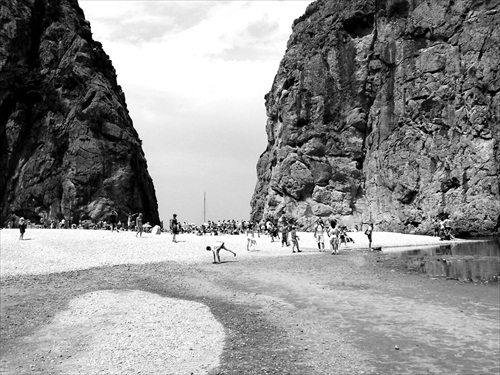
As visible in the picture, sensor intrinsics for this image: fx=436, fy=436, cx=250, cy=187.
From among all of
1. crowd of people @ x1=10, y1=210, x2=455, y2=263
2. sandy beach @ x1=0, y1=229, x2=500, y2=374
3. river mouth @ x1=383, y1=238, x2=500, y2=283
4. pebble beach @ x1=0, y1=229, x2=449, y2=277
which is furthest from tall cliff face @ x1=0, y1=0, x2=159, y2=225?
river mouth @ x1=383, y1=238, x2=500, y2=283

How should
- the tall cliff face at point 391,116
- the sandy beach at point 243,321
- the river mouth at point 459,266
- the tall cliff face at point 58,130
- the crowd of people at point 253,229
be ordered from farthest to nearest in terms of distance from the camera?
the tall cliff face at point 58,130
the tall cliff face at point 391,116
the crowd of people at point 253,229
the river mouth at point 459,266
the sandy beach at point 243,321

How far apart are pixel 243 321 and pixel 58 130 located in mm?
76055

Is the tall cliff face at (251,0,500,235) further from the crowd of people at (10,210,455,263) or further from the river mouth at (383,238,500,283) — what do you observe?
the river mouth at (383,238,500,283)

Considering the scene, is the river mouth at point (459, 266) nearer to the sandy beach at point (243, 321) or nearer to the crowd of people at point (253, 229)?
the sandy beach at point (243, 321)

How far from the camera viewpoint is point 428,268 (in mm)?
25328

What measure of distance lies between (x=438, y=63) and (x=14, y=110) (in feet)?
244

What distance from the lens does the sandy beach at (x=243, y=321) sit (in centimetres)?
1054

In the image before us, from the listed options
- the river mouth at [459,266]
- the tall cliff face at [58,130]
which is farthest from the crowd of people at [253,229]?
the river mouth at [459,266]

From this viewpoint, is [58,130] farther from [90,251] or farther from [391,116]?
Result: [391,116]

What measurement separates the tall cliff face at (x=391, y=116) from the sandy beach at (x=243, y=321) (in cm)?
4543

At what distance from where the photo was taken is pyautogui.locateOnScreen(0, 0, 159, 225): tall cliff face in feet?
244

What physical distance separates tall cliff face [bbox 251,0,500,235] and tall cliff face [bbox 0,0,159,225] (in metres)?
29.0

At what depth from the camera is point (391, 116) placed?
74.8 m

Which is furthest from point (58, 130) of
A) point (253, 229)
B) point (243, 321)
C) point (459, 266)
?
point (243, 321)
